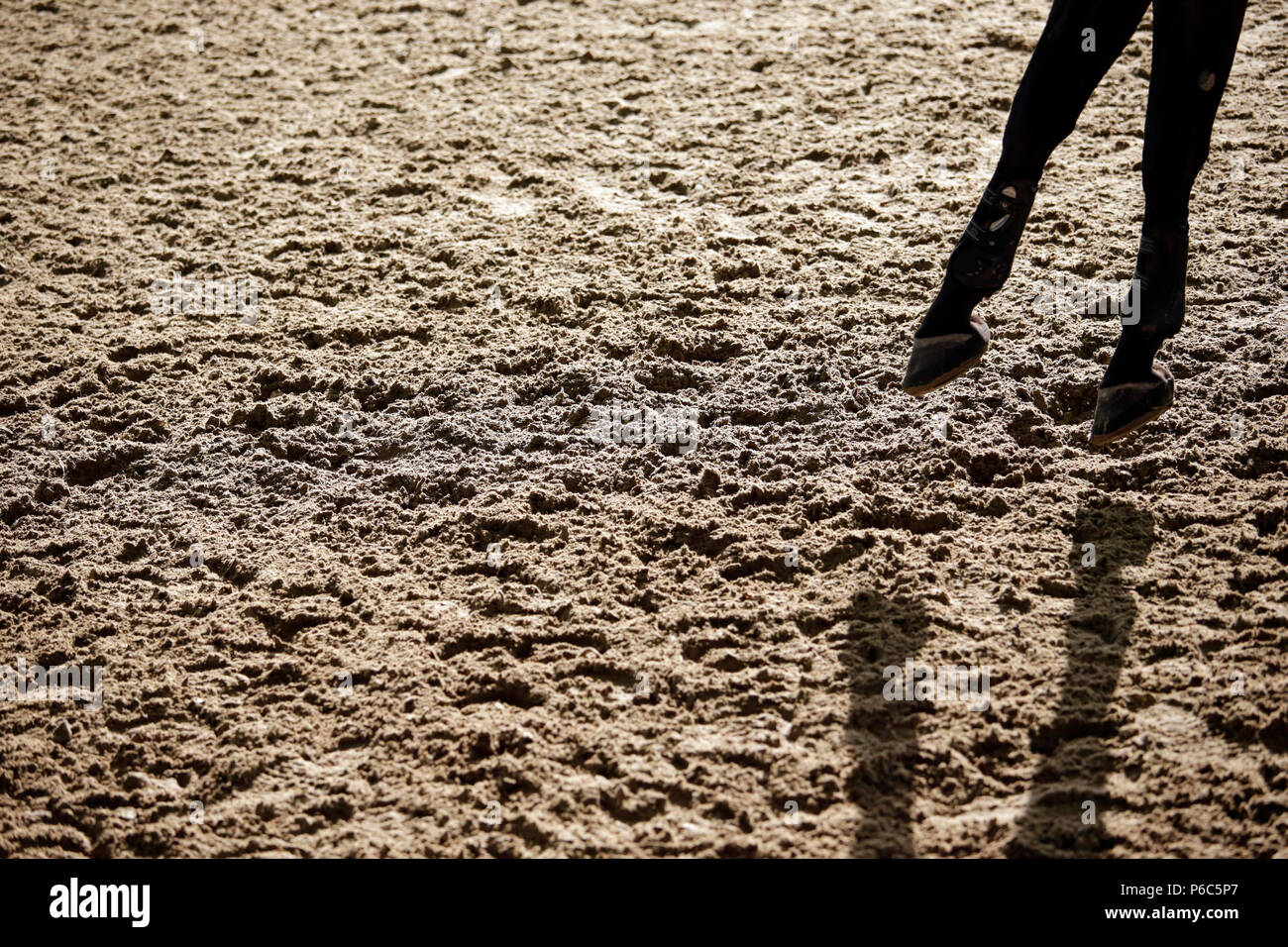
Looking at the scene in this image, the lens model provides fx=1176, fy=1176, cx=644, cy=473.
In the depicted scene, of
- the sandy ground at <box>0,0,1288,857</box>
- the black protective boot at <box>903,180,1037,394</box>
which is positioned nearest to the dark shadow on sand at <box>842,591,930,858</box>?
the sandy ground at <box>0,0,1288,857</box>

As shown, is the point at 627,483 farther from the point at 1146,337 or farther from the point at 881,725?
the point at 1146,337

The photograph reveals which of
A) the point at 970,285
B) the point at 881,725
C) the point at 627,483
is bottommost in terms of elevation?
the point at 881,725

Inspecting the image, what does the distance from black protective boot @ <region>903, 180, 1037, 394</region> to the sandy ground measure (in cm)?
35

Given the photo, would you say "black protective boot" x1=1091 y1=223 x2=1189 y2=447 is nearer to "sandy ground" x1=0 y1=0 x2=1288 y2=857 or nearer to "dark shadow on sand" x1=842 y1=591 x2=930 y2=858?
"sandy ground" x1=0 y1=0 x2=1288 y2=857

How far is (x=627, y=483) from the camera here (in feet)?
9.59

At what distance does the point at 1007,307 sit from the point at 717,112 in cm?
174

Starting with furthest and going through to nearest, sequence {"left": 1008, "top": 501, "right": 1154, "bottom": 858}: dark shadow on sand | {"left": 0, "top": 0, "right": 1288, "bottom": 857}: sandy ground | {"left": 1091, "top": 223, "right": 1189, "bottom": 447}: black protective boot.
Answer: {"left": 1091, "top": 223, "right": 1189, "bottom": 447}: black protective boot < {"left": 0, "top": 0, "right": 1288, "bottom": 857}: sandy ground < {"left": 1008, "top": 501, "right": 1154, "bottom": 858}: dark shadow on sand

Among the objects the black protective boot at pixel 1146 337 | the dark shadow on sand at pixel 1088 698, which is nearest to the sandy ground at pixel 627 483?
the dark shadow on sand at pixel 1088 698

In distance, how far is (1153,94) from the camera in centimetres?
230

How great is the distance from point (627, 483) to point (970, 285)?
3.09 feet

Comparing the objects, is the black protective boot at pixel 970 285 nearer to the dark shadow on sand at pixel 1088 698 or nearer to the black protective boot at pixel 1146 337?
the black protective boot at pixel 1146 337

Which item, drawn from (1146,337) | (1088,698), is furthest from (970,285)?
(1088,698)

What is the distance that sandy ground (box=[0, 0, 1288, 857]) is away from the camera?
6.99 ft
